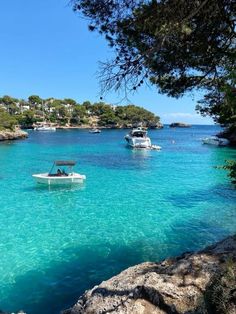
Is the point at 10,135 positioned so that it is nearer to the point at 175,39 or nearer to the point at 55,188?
the point at 55,188

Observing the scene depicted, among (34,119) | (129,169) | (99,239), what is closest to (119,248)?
(99,239)

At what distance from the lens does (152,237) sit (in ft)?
49.1

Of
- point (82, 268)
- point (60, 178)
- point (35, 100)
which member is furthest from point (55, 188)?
point (35, 100)

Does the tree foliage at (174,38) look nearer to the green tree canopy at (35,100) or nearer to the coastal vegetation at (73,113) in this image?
the coastal vegetation at (73,113)

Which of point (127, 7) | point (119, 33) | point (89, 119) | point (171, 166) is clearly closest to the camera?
point (127, 7)

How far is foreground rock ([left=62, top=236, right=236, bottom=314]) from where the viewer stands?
5.93m

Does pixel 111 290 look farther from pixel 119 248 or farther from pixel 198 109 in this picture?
A: pixel 198 109

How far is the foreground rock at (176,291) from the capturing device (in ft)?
19.4

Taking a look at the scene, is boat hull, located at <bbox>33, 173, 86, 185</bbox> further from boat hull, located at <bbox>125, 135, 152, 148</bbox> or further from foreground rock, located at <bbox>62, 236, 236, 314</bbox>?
boat hull, located at <bbox>125, 135, 152, 148</bbox>

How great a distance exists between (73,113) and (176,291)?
6009 inches

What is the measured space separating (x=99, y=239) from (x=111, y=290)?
25.8 feet

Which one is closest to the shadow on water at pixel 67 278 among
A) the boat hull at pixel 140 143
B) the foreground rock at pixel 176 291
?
the foreground rock at pixel 176 291

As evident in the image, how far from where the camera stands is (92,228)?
16281 millimetres

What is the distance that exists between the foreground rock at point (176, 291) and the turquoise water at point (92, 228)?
3.04m
